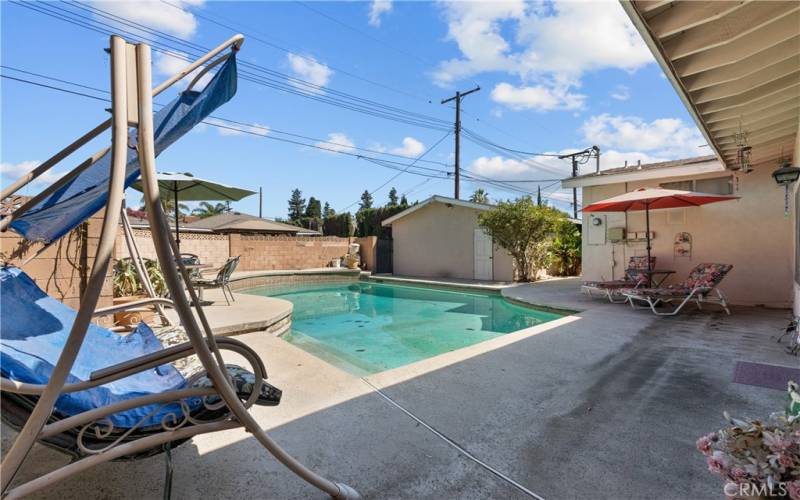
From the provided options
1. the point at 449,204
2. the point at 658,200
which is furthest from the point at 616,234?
the point at 449,204

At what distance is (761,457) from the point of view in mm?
1136

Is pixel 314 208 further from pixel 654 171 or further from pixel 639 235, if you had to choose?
pixel 654 171

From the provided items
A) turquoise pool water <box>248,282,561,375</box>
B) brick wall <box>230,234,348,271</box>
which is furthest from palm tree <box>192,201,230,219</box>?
turquoise pool water <box>248,282,561,375</box>

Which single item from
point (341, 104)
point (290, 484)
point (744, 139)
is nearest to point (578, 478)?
point (290, 484)

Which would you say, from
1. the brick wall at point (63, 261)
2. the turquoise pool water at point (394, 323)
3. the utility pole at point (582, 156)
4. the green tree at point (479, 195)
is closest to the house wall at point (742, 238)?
the turquoise pool water at point (394, 323)

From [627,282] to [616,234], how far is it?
59.9 inches

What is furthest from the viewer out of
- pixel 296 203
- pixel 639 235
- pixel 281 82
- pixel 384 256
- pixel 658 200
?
pixel 296 203

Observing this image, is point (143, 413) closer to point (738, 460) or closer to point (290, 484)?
point (290, 484)

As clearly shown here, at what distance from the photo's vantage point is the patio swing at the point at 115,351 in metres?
1.22

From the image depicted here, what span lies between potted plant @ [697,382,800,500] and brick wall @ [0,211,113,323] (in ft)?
15.4

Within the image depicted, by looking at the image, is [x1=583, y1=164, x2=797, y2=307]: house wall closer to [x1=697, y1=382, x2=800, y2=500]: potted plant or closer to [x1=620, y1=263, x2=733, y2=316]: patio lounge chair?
[x1=620, y1=263, x2=733, y2=316]: patio lounge chair

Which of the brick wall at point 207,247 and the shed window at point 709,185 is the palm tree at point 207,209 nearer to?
the brick wall at point 207,247

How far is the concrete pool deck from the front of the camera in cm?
183

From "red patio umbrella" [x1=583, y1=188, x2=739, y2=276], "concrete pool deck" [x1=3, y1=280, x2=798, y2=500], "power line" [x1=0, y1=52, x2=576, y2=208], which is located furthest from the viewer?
"power line" [x1=0, y1=52, x2=576, y2=208]
